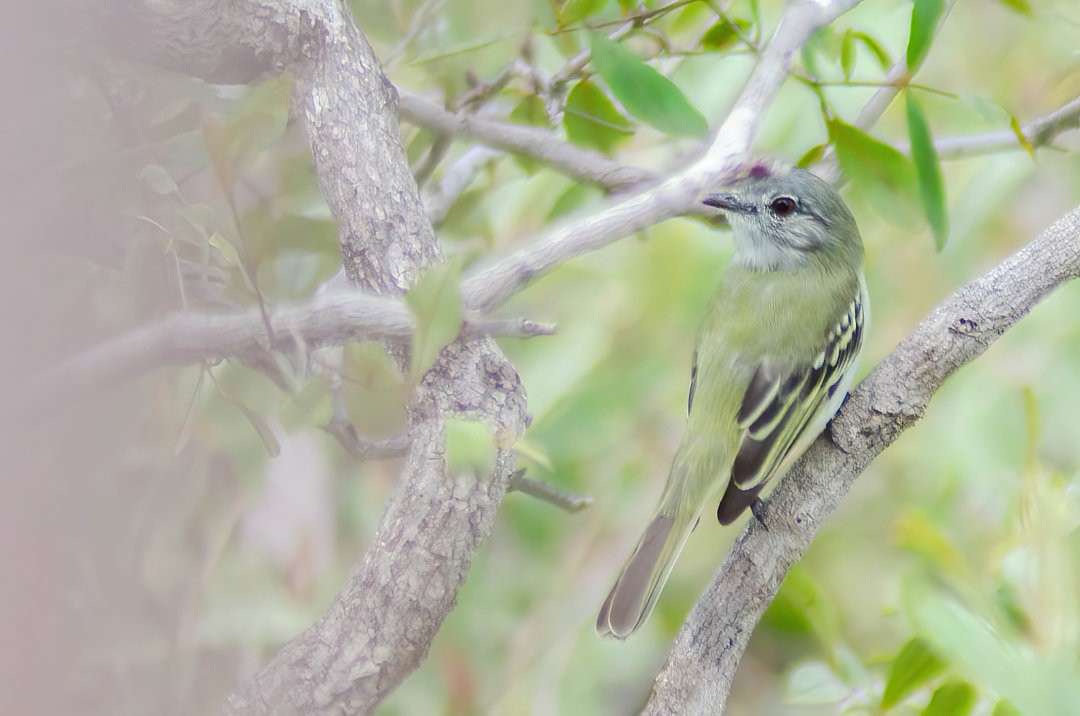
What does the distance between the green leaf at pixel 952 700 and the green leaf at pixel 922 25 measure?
2.85ft

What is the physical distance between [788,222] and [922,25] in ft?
2.59

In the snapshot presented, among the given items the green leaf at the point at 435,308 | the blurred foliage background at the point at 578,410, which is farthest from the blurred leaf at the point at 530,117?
the green leaf at the point at 435,308

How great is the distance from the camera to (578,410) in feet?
7.27

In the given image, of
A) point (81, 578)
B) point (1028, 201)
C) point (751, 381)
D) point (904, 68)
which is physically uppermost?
point (81, 578)

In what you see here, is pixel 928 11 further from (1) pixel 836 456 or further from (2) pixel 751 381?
(2) pixel 751 381

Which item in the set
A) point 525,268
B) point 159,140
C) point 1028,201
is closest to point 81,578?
point 525,268

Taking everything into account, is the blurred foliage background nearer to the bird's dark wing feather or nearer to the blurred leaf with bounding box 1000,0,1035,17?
the blurred leaf with bounding box 1000,0,1035,17

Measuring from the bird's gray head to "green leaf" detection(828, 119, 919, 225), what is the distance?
1.58 ft

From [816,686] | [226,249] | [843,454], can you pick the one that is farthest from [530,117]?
[816,686]

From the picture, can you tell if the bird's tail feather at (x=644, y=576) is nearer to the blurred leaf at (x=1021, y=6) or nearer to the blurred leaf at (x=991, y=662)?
the blurred leaf at (x=991, y=662)

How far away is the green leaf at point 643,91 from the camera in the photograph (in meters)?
1.58

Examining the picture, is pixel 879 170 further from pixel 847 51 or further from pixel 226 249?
pixel 226 249

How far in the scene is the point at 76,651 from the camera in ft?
2.61

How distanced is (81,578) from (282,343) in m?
0.43
